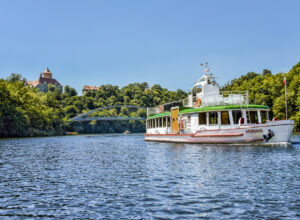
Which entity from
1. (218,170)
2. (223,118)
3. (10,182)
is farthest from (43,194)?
(223,118)

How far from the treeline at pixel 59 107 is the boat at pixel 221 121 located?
5329cm

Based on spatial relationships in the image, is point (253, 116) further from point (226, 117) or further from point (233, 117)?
point (226, 117)

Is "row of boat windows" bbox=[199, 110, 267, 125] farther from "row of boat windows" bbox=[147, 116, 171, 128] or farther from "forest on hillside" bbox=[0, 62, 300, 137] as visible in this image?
"forest on hillside" bbox=[0, 62, 300, 137]

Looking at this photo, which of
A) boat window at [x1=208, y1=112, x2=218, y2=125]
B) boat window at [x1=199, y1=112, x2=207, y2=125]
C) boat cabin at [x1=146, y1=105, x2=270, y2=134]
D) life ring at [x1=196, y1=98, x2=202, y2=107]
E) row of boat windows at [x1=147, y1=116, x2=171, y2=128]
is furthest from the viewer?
row of boat windows at [x1=147, y1=116, x2=171, y2=128]

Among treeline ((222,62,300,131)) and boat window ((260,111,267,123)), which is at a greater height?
treeline ((222,62,300,131))

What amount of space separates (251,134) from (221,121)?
11.3ft

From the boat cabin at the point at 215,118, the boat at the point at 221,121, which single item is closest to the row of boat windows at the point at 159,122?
the boat at the point at 221,121

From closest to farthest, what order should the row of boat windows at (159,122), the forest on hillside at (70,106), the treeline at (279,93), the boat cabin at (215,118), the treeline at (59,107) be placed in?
1. the boat cabin at (215,118)
2. the row of boat windows at (159,122)
3. the treeline at (279,93)
4. the forest on hillside at (70,106)
5. the treeline at (59,107)

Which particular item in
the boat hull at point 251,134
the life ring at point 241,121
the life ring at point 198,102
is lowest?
the boat hull at point 251,134

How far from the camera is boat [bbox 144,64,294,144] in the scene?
28.5m

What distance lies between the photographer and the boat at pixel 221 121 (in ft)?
93.6

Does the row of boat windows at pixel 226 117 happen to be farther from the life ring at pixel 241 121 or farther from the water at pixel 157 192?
the water at pixel 157 192

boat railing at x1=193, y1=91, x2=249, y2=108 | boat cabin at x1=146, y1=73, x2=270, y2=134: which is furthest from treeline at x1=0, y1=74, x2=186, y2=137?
boat railing at x1=193, y1=91, x2=249, y2=108

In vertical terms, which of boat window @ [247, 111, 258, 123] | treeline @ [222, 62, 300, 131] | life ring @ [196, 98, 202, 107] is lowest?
boat window @ [247, 111, 258, 123]
